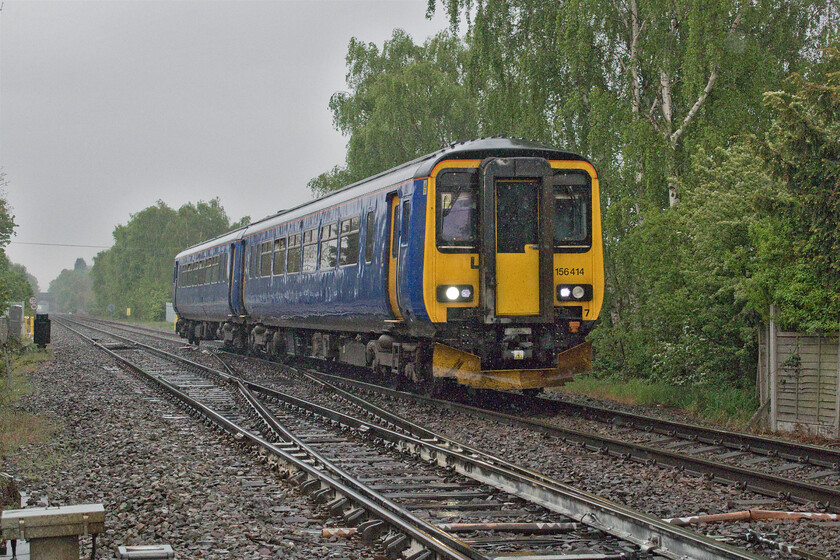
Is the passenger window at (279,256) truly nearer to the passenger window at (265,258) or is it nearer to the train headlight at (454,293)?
the passenger window at (265,258)

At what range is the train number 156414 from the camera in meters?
11.8

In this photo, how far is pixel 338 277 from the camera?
14828mm

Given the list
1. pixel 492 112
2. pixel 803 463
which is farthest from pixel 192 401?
pixel 492 112

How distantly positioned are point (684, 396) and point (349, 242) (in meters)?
5.48

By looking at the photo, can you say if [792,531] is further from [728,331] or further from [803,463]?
[728,331]

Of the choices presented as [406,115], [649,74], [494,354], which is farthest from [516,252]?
[406,115]

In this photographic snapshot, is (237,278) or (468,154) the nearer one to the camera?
(468,154)

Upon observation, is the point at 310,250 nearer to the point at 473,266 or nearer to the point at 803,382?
the point at 473,266

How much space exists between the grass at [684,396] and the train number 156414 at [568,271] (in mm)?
2328

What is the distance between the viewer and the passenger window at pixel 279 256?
18391 mm

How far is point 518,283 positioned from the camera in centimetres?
1157

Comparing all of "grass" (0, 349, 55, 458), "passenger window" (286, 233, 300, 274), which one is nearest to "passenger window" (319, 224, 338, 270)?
"passenger window" (286, 233, 300, 274)

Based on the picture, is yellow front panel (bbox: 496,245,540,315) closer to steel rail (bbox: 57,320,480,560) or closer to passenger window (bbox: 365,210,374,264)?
passenger window (bbox: 365,210,374,264)

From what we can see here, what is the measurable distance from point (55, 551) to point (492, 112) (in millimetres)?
18261
